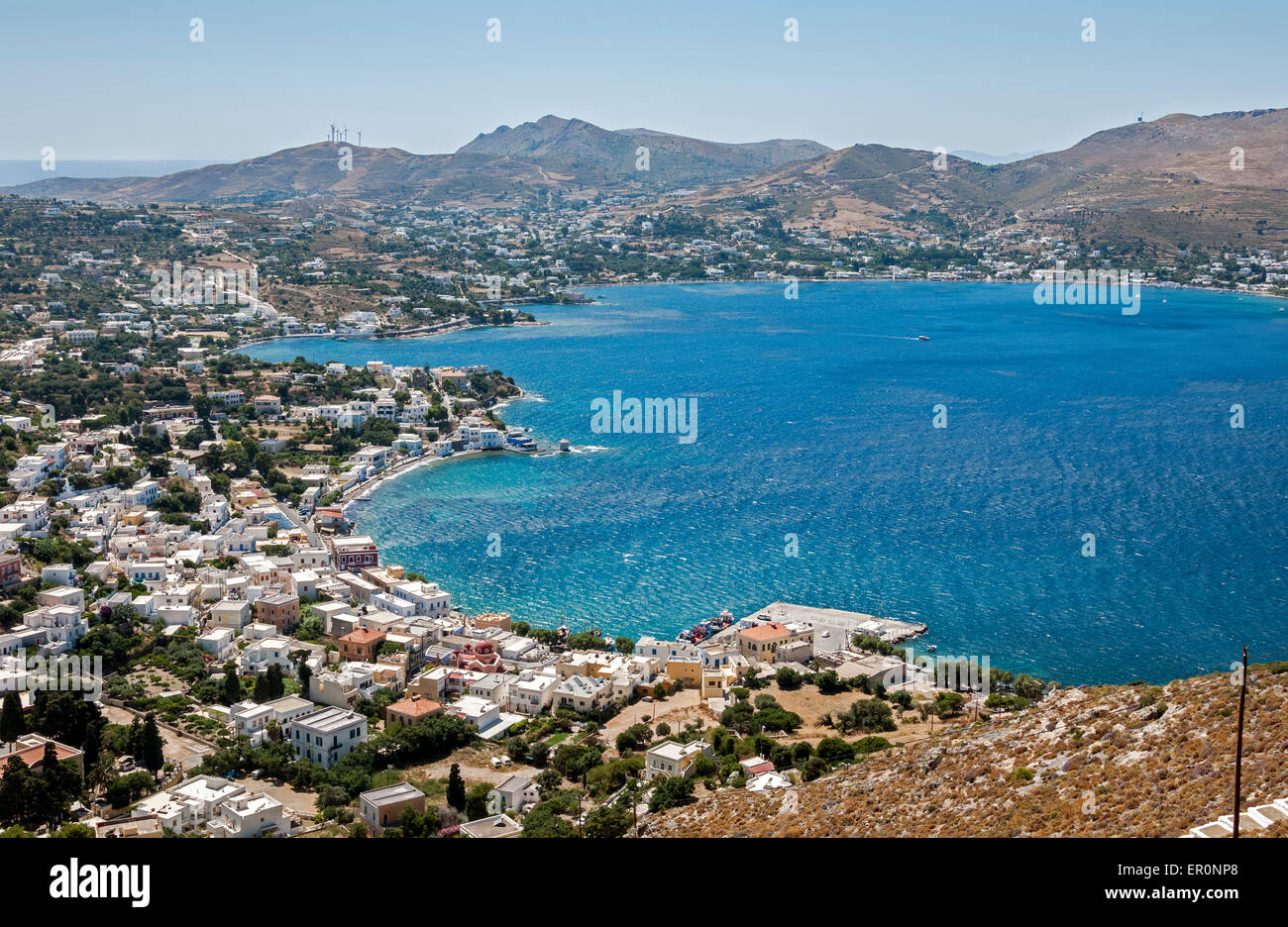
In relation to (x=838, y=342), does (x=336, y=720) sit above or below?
below

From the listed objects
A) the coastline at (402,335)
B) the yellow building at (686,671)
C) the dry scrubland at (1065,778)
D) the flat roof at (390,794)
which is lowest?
the yellow building at (686,671)

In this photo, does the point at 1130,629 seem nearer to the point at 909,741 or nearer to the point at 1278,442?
the point at 909,741

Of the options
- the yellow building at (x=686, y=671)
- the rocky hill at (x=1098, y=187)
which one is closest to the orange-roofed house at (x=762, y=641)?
the yellow building at (x=686, y=671)

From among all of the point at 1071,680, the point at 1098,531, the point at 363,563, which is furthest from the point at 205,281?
the point at 1071,680

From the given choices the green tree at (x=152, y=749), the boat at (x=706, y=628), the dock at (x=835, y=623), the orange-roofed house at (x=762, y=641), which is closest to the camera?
the green tree at (x=152, y=749)

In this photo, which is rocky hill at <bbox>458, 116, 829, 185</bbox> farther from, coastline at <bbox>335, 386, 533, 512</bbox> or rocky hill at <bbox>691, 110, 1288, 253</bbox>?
coastline at <bbox>335, 386, 533, 512</bbox>

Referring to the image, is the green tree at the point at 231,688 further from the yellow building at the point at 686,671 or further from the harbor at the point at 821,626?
the harbor at the point at 821,626
